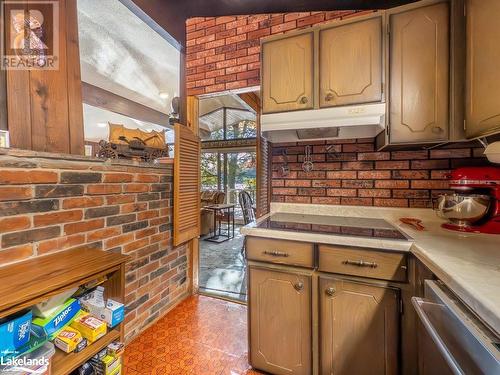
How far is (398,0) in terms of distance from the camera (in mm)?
1688

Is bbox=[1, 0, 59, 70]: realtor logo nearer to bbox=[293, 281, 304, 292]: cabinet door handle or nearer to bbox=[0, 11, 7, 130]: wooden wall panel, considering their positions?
bbox=[0, 11, 7, 130]: wooden wall panel

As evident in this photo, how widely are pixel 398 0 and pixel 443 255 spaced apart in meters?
1.85

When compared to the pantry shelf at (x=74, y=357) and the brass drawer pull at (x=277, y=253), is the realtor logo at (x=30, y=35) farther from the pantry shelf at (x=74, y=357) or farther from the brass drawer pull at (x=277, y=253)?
the brass drawer pull at (x=277, y=253)

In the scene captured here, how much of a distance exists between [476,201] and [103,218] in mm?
2031

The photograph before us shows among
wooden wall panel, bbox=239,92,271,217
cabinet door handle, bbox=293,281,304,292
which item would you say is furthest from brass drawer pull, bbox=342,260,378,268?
wooden wall panel, bbox=239,92,271,217

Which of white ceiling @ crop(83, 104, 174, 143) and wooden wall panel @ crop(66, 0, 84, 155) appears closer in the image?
wooden wall panel @ crop(66, 0, 84, 155)

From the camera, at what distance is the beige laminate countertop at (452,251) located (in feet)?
1.96

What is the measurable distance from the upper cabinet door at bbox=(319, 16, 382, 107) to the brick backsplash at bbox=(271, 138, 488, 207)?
1.39 feet

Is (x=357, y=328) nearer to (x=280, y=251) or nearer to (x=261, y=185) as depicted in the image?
(x=280, y=251)

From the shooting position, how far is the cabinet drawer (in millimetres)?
1221

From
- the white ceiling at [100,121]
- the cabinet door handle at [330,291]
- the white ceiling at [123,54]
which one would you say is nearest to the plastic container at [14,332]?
the cabinet door handle at [330,291]

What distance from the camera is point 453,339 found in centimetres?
67

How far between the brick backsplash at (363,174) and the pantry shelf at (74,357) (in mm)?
1408

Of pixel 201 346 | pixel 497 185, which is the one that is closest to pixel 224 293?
pixel 201 346
